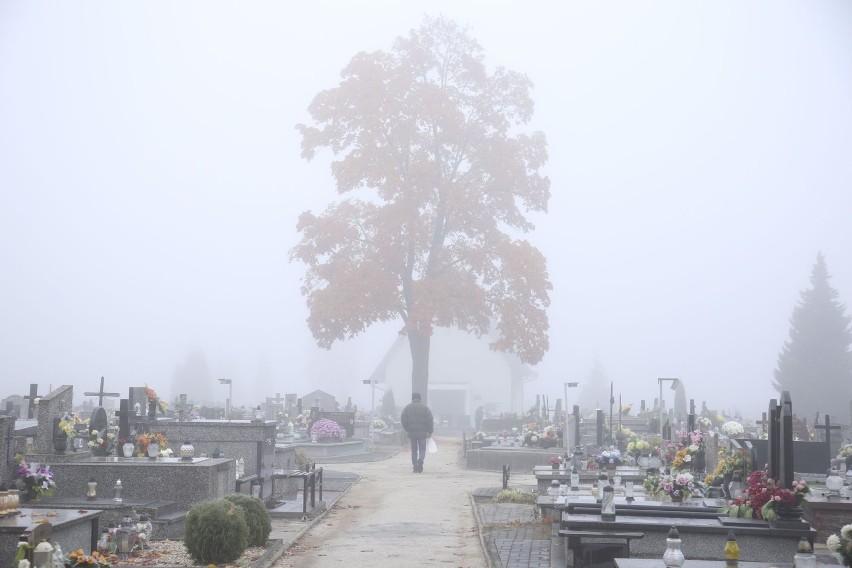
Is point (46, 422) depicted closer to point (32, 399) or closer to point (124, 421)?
point (124, 421)

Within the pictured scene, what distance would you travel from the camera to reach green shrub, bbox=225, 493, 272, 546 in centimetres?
1300

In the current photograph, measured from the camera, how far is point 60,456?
15.2 meters

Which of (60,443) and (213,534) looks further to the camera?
(60,443)

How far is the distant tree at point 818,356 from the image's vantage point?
205ft

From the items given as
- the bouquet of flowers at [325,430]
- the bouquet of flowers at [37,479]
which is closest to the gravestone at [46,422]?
the bouquet of flowers at [37,479]

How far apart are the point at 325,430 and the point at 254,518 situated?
20040mm

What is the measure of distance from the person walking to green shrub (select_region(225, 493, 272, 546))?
12.3 meters

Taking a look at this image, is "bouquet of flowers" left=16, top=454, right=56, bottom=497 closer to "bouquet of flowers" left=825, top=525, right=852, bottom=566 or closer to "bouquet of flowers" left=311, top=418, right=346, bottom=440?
"bouquet of flowers" left=825, top=525, right=852, bottom=566

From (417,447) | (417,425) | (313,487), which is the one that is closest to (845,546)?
(313,487)

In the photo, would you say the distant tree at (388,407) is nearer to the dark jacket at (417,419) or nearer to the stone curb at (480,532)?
the dark jacket at (417,419)

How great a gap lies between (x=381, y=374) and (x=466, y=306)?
3142 cm

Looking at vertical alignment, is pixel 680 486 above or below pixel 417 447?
above

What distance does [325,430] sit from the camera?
3297 cm

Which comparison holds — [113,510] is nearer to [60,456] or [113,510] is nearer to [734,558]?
[60,456]
